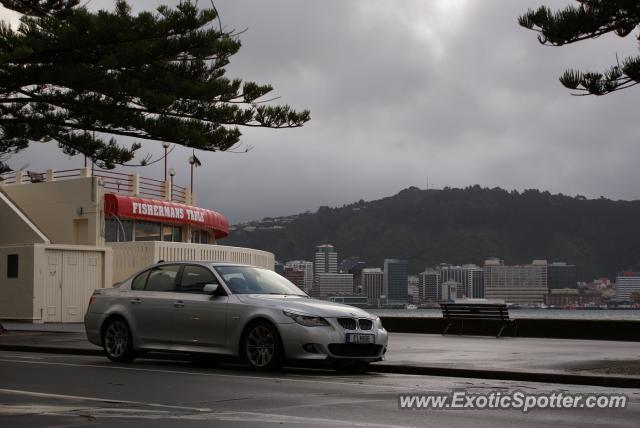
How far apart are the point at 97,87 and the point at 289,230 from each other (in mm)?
172347

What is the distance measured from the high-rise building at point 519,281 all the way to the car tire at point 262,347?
173 metres

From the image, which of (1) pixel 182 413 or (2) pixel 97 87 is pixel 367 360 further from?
(2) pixel 97 87

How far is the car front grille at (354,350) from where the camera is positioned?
13.6 m

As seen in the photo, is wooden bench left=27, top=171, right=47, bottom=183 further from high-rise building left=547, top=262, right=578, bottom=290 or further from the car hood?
high-rise building left=547, top=262, right=578, bottom=290

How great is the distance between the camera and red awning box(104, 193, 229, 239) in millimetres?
43156

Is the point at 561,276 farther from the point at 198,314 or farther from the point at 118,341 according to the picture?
the point at 198,314

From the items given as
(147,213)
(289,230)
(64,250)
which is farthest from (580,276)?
(64,250)

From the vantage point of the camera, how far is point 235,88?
1007 inches

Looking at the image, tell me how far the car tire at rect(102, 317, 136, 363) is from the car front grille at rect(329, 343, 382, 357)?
3571 mm

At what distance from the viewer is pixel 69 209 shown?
43.1 m

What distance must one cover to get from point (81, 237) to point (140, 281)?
93.1 feet

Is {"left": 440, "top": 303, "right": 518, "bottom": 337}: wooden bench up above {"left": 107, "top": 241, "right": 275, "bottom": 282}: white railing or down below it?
below

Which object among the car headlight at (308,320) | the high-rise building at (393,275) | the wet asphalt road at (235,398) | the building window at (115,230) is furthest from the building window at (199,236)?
the high-rise building at (393,275)

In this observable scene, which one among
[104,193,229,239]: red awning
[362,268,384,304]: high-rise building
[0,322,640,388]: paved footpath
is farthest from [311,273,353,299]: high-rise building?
[0,322,640,388]: paved footpath
